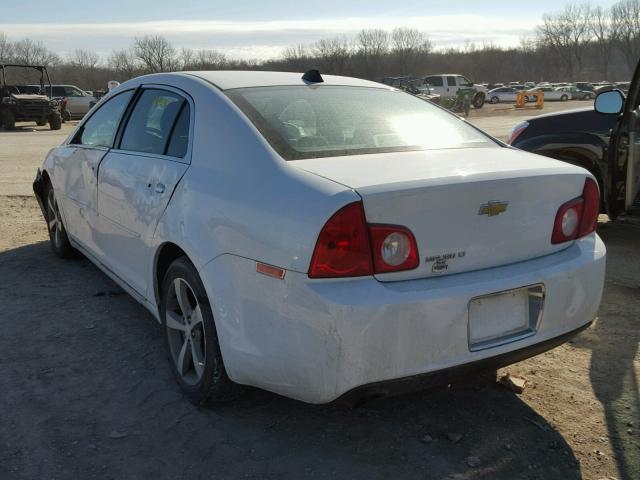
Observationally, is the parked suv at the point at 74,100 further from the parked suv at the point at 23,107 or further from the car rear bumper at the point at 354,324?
the car rear bumper at the point at 354,324

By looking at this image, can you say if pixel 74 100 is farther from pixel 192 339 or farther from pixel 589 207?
pixel 589 207

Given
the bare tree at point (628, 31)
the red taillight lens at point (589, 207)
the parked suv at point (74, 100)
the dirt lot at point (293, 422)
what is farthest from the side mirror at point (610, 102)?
the bare tree at point (628, 31)

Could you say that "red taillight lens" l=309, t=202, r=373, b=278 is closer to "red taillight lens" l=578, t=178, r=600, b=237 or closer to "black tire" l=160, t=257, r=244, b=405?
"black tire" l=160, t=257, r=244, b=405

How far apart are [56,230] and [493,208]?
4306mm

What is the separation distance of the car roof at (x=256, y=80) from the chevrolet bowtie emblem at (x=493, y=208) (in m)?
1.48

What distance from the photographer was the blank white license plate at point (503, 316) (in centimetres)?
242

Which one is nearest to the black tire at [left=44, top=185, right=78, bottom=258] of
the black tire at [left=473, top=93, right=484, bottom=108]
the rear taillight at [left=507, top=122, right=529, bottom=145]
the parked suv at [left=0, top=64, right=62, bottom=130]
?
the rear taillight at [left=507, top=122, right=529, bottom=145]

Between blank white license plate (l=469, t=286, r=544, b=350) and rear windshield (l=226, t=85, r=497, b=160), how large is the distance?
87 centimetres

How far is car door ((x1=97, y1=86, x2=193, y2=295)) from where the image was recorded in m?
3.18

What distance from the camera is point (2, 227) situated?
22.8 feet

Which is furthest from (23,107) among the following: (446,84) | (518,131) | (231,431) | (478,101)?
(478,101)

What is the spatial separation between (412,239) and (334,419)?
1.08 metres

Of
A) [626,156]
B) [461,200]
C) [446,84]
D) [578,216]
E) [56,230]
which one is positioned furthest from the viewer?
[446,84]

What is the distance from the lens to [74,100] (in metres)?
31.5
